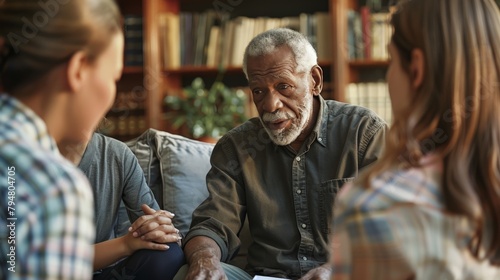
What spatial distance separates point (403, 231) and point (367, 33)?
9.89 ft

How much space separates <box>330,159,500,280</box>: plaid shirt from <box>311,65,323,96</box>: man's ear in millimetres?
1317

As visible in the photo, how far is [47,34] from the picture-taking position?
955 millimetres

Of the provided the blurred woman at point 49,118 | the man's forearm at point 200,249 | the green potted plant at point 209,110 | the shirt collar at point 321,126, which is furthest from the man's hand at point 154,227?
the green potted plant at point 209,110

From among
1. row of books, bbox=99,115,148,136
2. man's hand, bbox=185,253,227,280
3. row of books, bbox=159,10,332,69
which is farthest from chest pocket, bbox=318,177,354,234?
row of books, bbox=99,115,148,136

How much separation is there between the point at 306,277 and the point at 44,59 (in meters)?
1.14

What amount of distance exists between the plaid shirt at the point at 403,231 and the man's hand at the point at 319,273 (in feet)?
3.10

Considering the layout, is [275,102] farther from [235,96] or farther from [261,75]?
[235,96]

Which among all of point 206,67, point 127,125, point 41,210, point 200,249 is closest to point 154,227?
point 200,249

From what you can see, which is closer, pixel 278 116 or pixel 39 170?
pixel 39 170

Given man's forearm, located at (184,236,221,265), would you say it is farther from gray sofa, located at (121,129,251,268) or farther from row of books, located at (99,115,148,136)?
row of books, located at (99,115,148,136)

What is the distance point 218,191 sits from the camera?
7.05 ft

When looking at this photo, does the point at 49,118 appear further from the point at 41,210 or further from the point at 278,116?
the point at 278,116

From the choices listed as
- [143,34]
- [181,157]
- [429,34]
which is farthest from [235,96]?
[429,34]

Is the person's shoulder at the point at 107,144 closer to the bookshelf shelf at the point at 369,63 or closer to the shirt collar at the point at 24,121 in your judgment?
the shirt collar at the point at 24,121
